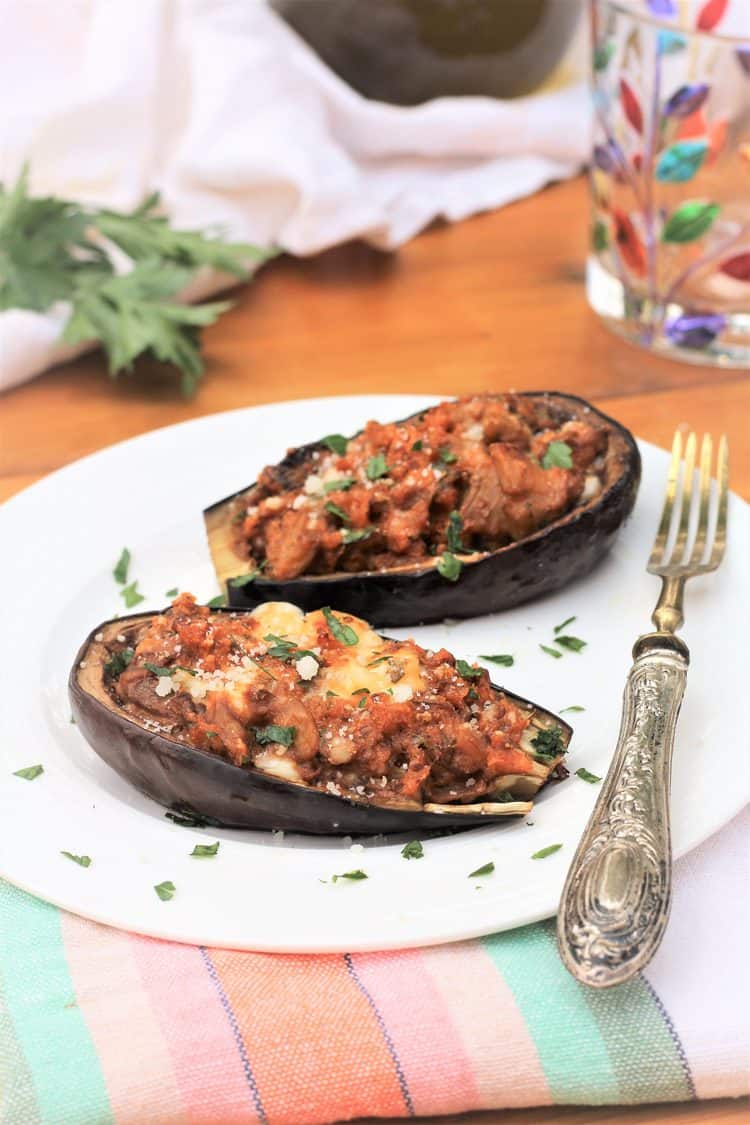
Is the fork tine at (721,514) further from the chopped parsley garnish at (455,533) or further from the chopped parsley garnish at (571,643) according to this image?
the chopped parsley garnish at (455,533)

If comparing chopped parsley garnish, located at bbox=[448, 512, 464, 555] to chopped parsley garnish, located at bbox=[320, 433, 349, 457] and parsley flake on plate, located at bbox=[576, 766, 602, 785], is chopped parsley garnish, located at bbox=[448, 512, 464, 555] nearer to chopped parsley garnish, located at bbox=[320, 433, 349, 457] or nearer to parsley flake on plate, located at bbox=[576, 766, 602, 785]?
chopped parsley garnish, located at bbox=[320, 433, 349, 457]

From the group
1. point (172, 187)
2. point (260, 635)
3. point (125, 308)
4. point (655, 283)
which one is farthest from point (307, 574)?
point (172, 187)

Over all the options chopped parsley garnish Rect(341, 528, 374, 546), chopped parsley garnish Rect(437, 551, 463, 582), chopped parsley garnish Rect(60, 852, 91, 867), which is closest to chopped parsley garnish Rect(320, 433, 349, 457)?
chopped parsley garnish Rect(341, 528, 374, 546)

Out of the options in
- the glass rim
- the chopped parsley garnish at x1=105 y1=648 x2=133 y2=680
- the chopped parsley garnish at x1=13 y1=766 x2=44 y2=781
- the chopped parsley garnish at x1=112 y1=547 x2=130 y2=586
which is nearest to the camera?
the chopped parsley garnish at x1=13 y1=766 x2=44 y2=781

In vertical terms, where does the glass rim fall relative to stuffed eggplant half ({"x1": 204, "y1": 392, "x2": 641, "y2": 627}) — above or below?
above

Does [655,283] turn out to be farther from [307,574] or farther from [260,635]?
[260,635]

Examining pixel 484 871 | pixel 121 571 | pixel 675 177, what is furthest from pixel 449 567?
pixel 675 177

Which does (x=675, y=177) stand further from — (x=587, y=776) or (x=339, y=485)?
(x=587, y=776)

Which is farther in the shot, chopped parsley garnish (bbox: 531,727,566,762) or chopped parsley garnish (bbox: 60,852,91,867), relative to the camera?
chopped parsley garnish (bbox: 531,727,566,762)
